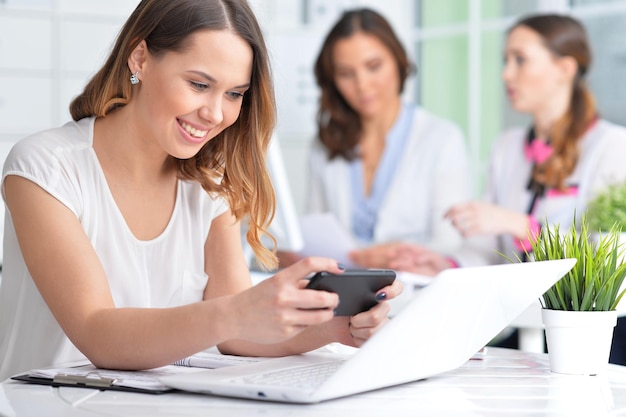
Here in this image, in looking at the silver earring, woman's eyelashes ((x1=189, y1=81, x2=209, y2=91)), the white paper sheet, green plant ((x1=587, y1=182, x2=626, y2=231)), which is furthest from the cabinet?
woman's eyelashes ((x1=189, y1=81, x2=209, y2=91))

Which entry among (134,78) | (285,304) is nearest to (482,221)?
(134,78)

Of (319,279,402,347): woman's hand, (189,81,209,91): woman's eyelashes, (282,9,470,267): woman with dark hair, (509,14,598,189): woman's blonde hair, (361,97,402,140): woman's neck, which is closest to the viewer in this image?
(319,279,402,347): woman's hand

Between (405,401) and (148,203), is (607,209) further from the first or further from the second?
(405,401)

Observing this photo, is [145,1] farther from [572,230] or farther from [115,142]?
[572,230]

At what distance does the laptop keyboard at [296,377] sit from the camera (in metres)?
1.08

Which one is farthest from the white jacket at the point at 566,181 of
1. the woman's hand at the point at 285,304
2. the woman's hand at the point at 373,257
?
the woman's hand at the point at 285,304

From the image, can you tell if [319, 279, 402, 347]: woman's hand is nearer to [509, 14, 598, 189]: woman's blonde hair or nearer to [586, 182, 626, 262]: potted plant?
[586, 182, 626, 262]: potted plant

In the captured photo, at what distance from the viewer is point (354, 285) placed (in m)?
1.17

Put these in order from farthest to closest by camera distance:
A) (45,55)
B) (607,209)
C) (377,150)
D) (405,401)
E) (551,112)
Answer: (45,55), (377,150), (551,112), (607,209), (405,401)

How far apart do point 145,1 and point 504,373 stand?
86 cm

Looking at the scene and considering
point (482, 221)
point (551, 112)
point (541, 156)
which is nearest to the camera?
point (482, 221)

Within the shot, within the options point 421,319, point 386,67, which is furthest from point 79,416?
point 386,67

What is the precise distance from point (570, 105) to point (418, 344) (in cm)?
238

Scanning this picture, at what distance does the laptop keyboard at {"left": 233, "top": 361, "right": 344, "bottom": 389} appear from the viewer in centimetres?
108
